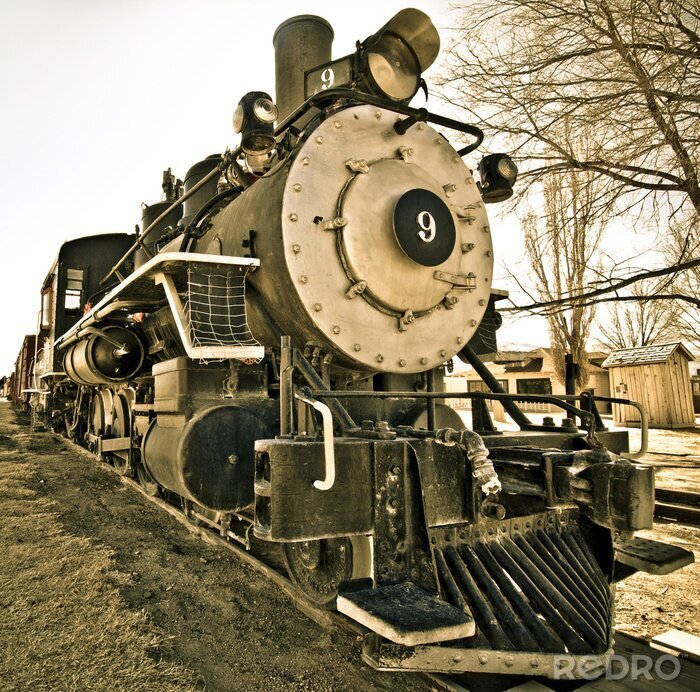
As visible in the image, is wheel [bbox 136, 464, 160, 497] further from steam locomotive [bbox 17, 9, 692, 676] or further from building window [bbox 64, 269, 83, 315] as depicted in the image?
building window [bbox 64, 269, 83, 315]

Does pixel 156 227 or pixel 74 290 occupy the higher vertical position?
pixel 156 227

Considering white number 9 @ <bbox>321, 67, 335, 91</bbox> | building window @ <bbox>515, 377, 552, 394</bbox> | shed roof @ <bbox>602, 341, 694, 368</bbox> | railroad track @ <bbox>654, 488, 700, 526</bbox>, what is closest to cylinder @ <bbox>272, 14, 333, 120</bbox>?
white number 9 @ <bbox>321, 67, 335, 91</bbox>

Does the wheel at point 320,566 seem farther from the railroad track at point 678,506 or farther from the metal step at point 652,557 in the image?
the railroad track at point 678,506

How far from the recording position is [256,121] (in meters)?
2.64

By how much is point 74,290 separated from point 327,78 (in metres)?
5.50

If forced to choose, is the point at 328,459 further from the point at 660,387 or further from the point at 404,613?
the point at 660,387

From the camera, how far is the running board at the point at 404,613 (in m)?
1.62

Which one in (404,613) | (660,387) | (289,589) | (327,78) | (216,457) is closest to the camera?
(404,613)

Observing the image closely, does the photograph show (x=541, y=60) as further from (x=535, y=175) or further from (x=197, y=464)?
(x=197, y=464)

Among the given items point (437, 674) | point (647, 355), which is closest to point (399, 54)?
point (437, 674)

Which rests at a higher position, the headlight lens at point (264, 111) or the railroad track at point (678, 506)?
the headlight lens at point (264, 111)

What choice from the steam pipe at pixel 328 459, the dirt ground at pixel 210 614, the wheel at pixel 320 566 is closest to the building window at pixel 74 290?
the dirt ground at pixel 210 614

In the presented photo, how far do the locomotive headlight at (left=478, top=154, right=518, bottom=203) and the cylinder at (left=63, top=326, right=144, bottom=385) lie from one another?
3027 mm

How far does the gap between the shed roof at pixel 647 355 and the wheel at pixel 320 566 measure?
15.3m
